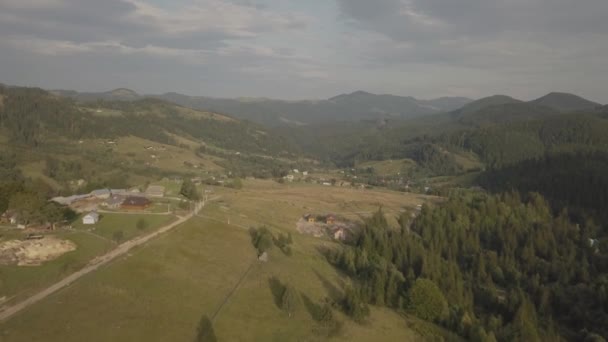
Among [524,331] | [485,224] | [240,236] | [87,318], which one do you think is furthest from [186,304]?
[485,224]

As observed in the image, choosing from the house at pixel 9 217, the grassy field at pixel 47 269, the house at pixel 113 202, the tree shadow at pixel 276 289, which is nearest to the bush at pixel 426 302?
the tree shadow at pixel 276 289

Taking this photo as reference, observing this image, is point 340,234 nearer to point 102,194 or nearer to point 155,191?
point 155,191

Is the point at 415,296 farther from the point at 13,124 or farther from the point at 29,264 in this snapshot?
the point at 13,124

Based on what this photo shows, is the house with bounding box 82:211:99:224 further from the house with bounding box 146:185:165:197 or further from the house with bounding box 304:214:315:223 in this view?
the house with bounding box 304:214:315:223

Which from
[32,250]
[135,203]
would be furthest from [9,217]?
[135,203]

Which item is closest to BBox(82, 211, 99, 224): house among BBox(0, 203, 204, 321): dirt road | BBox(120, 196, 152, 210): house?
BBox(120, 196, 152, 210): house
